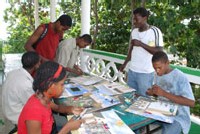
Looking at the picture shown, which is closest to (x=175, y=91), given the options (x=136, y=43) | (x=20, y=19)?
(x=136, y=43)

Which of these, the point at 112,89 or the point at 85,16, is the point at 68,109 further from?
the point at 85,16

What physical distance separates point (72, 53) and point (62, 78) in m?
1.34

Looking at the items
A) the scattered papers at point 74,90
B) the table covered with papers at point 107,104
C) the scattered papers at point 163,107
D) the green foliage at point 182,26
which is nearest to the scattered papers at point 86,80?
the table covered with papers at point 107,104

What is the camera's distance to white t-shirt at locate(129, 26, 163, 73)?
2498mm

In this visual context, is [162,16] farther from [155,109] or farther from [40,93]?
[40,93]

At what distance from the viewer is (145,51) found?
2.56 meters

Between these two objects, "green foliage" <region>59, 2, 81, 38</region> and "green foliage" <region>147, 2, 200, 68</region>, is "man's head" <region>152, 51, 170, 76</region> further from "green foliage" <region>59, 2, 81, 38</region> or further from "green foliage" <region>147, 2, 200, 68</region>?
"green foliage" <region>59, 2, 81, 38</region>

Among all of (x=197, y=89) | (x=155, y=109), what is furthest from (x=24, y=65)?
(x=197, y=89)

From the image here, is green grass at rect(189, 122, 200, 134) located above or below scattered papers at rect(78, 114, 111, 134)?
below

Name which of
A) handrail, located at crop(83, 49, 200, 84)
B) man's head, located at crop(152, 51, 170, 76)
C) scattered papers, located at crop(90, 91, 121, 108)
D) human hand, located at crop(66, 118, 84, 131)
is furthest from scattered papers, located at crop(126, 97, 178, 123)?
handrail, located at crop(83, 49, 200, 84)

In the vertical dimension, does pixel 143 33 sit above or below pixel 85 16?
below

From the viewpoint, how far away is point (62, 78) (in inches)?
54.8

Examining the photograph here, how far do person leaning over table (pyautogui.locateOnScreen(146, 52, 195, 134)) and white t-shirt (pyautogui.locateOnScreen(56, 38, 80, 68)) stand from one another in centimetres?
106

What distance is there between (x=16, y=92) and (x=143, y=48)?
133cm
